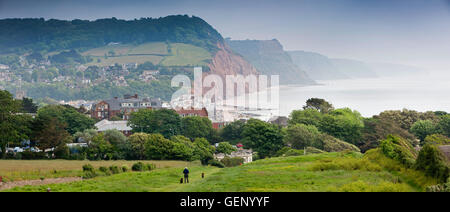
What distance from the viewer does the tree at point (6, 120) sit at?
2731 cm

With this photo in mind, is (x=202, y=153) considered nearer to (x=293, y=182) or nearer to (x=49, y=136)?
(x=49, y=136)

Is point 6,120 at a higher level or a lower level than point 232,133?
higher

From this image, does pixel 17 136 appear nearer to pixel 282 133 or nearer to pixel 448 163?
pixel 282 133


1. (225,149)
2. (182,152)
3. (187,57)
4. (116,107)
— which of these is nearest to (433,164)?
(182,152)

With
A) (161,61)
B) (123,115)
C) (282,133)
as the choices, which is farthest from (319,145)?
(161,61)

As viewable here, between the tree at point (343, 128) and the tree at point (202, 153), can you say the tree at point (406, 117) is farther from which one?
the tree at point (202, 153)

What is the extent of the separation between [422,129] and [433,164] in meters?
28.8

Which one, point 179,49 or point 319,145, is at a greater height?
point 179,49

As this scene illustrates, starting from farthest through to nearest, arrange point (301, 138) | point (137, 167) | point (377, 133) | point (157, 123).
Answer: point (157, 123) < point (377, 133) < point (301, 138) < point (137, 167)

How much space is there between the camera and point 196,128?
4562 cm

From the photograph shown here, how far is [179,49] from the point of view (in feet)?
651

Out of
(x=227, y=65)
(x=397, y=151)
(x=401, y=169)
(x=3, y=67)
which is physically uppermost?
(x=227, y=65)

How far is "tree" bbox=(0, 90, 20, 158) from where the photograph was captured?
2731cm

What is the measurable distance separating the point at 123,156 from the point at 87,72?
14891 centimetres
